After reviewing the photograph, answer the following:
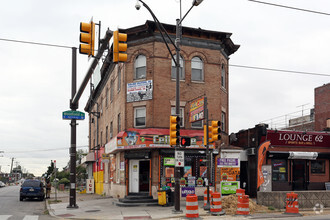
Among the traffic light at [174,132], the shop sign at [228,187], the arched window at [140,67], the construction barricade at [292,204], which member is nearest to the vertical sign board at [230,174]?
the shop sign at [228,187]

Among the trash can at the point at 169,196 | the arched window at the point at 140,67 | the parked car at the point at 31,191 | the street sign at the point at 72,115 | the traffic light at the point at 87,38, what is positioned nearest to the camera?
the traffic light at the point at 87,38

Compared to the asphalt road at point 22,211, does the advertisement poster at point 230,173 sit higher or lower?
higher

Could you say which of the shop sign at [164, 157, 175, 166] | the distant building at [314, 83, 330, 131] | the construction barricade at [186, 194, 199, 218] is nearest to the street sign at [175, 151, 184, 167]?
the construction barricade at [186, 194, 199, 218]

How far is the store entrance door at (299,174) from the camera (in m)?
25.7

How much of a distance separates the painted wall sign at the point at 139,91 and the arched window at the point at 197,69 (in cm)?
315

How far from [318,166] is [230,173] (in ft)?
24.2

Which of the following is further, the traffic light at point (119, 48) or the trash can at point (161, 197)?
the trash can at point (161, 197)

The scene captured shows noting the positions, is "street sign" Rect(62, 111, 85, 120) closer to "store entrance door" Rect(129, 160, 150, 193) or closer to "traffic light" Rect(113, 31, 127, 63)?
"store entrance door" Rect(129, 160, 150, 193)

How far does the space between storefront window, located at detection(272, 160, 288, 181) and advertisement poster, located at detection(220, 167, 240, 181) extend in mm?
3194

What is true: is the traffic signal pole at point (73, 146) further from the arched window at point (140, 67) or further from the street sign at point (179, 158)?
the street sign at point (179, 158)

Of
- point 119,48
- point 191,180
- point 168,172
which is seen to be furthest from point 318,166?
point 119,48

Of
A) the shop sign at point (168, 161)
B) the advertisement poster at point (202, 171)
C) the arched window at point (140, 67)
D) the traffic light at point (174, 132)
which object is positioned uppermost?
the arched window at point (140, 67)

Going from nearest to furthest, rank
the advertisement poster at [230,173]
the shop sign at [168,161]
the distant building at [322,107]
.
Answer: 1. the shop sign at [168,161]
2. the advertisement poster at [230,173]
3. the distant building at [322,107]

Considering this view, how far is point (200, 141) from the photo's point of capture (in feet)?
73.5
